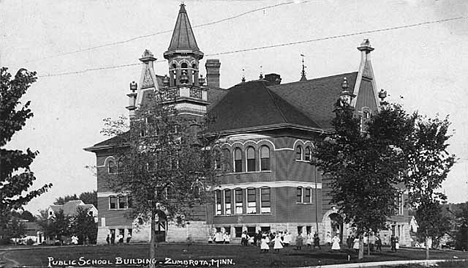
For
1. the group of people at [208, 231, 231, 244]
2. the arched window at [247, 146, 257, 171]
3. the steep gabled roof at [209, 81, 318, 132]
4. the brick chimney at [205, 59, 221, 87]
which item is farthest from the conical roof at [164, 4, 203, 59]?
the group of people at [208, 231, 231, 244]

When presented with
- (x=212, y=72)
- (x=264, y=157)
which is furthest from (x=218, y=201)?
(x=212, y=72)

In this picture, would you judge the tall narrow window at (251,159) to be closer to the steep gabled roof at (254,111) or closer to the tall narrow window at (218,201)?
the steep gabled roof at (254,111)

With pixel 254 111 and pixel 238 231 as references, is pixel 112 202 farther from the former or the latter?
pixel 254 111

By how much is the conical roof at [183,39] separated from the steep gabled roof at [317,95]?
30.8ft

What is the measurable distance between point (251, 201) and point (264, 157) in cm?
366

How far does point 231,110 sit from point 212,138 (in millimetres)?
30495

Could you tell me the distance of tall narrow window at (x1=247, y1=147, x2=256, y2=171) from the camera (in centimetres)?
6178

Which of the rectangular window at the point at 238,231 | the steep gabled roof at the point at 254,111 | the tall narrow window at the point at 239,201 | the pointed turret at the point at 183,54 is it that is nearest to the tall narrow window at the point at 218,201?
the tall narrow window at the point at 239,201

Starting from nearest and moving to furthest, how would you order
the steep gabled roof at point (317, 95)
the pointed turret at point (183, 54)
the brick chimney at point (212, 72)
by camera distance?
the pointed turret at point (183, 54)
the steep gabled roof at point (317, 95)
the brick chimney at point (212, 72)

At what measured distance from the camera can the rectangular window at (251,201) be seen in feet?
202

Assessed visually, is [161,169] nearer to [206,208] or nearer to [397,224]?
[206,208]

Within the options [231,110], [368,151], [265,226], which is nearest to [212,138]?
[368,151]

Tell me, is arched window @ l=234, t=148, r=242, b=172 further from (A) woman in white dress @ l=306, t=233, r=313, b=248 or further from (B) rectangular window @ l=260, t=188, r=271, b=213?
(A) woman in white dress @ l=306, t=233, r=313, b=248

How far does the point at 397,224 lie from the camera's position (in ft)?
224
